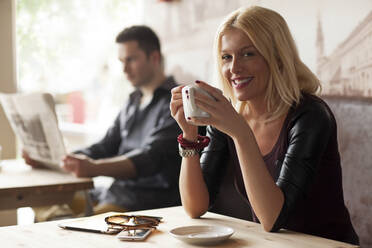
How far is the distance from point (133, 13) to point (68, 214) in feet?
5.48

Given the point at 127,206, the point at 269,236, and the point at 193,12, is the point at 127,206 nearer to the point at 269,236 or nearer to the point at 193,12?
the point at 193,12

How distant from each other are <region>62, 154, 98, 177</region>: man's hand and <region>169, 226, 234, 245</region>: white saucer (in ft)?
3.69

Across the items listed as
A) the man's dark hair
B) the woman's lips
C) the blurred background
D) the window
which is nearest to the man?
the man's dark hair

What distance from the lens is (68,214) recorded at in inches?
110

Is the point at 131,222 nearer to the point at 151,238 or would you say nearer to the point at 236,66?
the point at 151,238

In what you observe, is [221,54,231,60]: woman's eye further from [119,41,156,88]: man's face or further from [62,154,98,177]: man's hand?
[119,41,156,88]: man's face

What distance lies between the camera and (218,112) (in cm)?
139

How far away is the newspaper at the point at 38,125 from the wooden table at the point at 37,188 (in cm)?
12

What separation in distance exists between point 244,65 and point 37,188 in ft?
3.25

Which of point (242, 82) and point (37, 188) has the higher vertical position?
point (242, 82)

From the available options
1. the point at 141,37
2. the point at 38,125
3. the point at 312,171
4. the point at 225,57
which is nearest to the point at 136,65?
the point at 141,37

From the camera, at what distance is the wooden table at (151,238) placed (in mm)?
1245

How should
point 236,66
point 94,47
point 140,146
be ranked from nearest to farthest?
point 236,66 < point 140,146 < point 94,47

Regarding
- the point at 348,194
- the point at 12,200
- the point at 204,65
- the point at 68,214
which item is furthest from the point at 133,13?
the point at 348,194
